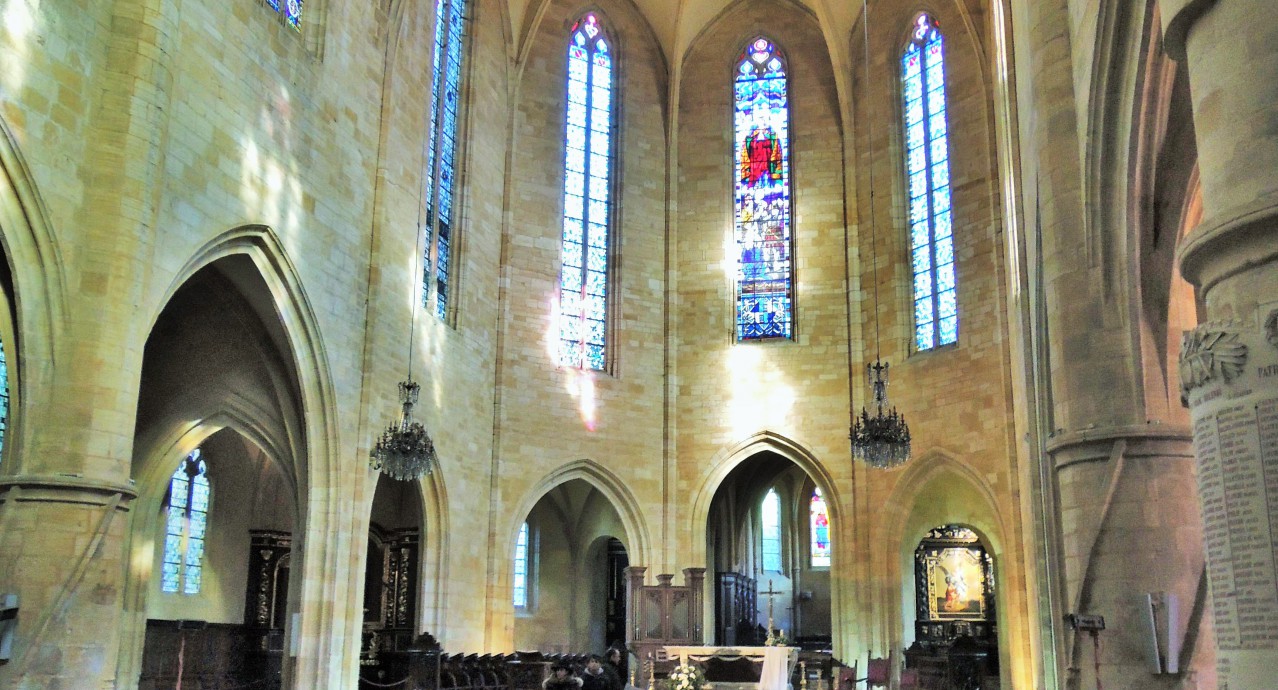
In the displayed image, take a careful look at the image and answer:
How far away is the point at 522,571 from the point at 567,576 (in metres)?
0.94

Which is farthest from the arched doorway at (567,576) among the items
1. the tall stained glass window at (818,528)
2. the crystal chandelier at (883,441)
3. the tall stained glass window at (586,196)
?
the crystal chandelier at (883,441)

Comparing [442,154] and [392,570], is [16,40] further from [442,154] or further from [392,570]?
[392,570]

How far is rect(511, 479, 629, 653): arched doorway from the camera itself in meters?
23.4

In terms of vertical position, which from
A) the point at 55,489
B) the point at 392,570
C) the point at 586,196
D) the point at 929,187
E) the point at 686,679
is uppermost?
the point at 586,196

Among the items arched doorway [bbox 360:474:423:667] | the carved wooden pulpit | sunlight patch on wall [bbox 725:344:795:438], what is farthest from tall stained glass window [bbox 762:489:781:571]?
arched doorway [bbox 360:474:423:667]

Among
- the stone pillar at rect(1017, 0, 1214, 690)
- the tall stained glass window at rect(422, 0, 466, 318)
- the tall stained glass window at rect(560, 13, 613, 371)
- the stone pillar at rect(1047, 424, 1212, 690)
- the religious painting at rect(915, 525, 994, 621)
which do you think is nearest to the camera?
the stone pillar at rect(1047, 424, 1212, 690)

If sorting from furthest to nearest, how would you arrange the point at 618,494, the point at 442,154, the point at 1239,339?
the point at 618,494
the point at 442,154
the point at 1239,339

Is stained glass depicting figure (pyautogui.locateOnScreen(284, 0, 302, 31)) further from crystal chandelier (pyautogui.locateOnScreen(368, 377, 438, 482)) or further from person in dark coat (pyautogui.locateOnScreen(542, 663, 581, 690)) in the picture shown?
person in dark coat (pyautogui.locateOnScreen(542, 663, 581, 690))

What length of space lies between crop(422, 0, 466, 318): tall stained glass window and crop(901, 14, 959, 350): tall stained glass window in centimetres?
829

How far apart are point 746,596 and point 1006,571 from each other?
25.6 ft

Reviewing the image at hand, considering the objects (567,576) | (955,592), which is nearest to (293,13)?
(567,576)

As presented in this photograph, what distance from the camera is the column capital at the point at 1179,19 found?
18.7 feet

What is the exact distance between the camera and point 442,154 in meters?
18.9

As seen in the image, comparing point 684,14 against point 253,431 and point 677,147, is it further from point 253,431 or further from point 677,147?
point 253,431
